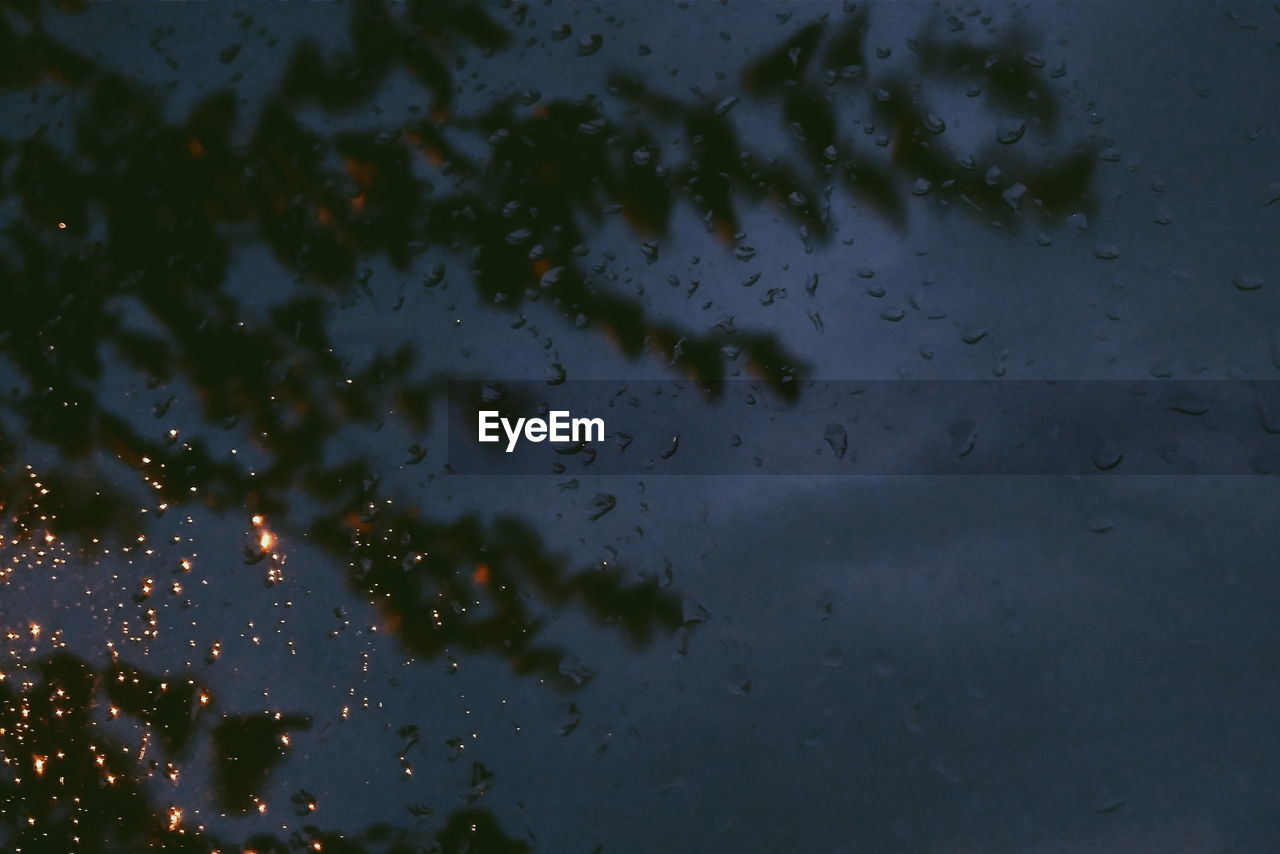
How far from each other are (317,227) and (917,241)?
99 centimetres

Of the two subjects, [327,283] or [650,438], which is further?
[327,283]

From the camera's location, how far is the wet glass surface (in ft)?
4.53

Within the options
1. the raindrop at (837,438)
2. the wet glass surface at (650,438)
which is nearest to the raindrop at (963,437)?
the wet glass surface at (650,438)

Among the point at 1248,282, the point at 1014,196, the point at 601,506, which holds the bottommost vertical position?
the point at 601,506

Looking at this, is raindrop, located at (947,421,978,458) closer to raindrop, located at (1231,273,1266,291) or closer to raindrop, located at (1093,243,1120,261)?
raindrop, located at (1093,243,1120,261)

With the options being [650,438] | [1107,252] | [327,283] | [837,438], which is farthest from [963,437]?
[327,283]

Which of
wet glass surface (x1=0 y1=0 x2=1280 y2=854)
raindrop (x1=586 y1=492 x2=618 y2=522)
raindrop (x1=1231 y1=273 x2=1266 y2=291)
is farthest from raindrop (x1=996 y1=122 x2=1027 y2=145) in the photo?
raindrop (x1=586 y1=492 x2=618 y2=522)

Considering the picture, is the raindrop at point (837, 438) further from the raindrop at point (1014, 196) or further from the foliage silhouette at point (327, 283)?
the raindrop at point (1014, 196)

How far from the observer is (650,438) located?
150 centimetres

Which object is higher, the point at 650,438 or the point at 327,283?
the point at 327,283

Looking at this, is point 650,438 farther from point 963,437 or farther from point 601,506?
point 963,437

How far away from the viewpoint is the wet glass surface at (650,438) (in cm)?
138

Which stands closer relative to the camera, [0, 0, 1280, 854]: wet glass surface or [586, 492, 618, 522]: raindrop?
[0, 0, 1280, 854]: wet glass surface

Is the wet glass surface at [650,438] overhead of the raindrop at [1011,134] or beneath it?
beneath
